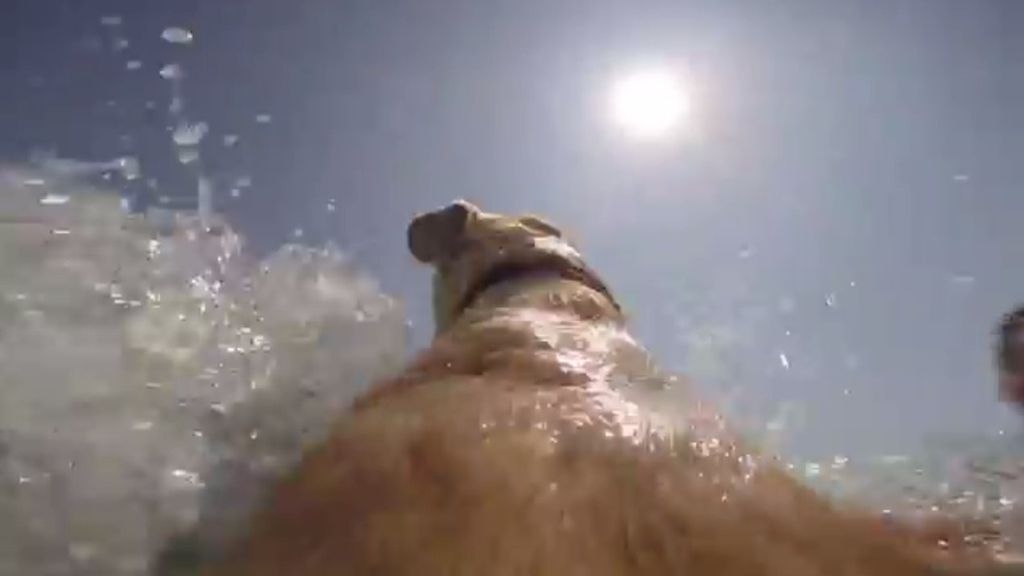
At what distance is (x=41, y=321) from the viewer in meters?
8.70

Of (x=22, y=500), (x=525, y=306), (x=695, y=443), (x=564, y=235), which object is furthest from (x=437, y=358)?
(x=22, y=500)

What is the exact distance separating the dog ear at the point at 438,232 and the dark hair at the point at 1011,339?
13.9 ft

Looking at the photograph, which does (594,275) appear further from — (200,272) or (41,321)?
(41,321)

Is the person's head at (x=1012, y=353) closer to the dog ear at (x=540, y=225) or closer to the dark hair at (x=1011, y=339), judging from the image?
the dark hair at (x=1011, y=339)

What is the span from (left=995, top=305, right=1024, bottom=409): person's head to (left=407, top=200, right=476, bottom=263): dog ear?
4.23 metres

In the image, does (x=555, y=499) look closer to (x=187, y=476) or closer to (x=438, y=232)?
(x=438, y=232)

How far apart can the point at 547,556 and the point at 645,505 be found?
33 centimetres

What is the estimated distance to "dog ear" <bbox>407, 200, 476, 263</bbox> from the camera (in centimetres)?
675

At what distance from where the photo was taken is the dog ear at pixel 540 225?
265 inches

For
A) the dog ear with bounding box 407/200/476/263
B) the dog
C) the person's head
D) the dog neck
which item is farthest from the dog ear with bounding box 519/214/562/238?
the person's head

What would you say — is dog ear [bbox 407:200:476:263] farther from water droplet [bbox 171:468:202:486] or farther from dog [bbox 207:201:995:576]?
dog [bbox 207:201:995:576]

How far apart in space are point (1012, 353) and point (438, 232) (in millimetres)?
4451

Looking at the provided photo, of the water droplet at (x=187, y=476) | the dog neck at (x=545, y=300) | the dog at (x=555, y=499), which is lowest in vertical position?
the dog at (x=555, y=499)

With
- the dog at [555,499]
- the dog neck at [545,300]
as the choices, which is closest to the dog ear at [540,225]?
the dog neck at [545,300]
